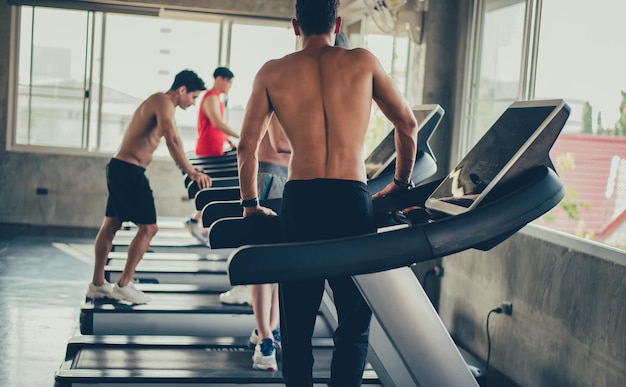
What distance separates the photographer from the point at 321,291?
7.34 feet

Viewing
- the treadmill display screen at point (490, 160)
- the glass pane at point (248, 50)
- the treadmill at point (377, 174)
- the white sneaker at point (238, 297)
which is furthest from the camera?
the glass pane at point (248, 50)

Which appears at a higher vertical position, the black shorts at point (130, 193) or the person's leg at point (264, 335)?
the black shorts at point (130, 193)

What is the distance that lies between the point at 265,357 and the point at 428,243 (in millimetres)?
2014

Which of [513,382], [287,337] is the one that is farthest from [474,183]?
[513,382]

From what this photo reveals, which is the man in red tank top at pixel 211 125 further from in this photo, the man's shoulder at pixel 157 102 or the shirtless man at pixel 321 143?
the shirtless man at pixel 321 143

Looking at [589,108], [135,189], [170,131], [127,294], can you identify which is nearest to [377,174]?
[589,108]

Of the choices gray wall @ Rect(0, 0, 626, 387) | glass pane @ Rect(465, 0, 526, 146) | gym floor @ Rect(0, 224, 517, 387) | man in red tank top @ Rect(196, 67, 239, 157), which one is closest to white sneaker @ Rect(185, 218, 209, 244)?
man in red tank top @ Rect(196, 67, 239, 157)

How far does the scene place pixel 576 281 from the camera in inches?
131

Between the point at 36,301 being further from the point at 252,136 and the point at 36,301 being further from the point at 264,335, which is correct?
the point at 252,136

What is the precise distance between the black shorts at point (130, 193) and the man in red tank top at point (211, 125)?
4.81 feet

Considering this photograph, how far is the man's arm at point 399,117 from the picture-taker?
85.7 inches

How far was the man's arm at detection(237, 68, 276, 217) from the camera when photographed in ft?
7.19

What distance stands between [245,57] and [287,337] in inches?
256

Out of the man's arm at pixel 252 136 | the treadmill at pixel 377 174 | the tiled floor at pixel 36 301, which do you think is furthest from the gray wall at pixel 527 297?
the tiled floor at pixel 36 301
